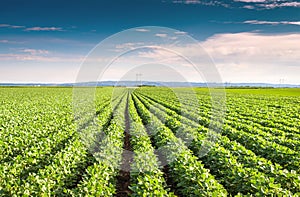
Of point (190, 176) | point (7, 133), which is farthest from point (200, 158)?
point (7, 133)

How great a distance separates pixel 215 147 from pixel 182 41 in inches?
246

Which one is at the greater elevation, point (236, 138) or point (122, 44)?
point (122, 44)

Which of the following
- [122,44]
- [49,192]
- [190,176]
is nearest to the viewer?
[49,192]

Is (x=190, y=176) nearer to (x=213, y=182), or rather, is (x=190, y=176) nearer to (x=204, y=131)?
(x=213, y=182)

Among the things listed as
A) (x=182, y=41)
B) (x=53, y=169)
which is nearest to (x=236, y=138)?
(x=182, y=41)

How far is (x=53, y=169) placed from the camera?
7062mm

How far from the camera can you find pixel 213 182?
20.6 feet

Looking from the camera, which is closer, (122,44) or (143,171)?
(143,171)

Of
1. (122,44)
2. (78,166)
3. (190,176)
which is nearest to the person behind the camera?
(190,176)

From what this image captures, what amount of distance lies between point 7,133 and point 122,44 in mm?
6109

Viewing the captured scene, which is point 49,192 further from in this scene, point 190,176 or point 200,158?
point 200,158

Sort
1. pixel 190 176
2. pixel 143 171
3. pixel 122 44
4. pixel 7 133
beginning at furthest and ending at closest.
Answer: pixel 122 44 → pixel 7 133 → pixel 143 171 → pixel 190 176

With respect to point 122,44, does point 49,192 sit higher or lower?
lower

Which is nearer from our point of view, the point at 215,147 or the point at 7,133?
the point at 215,147
